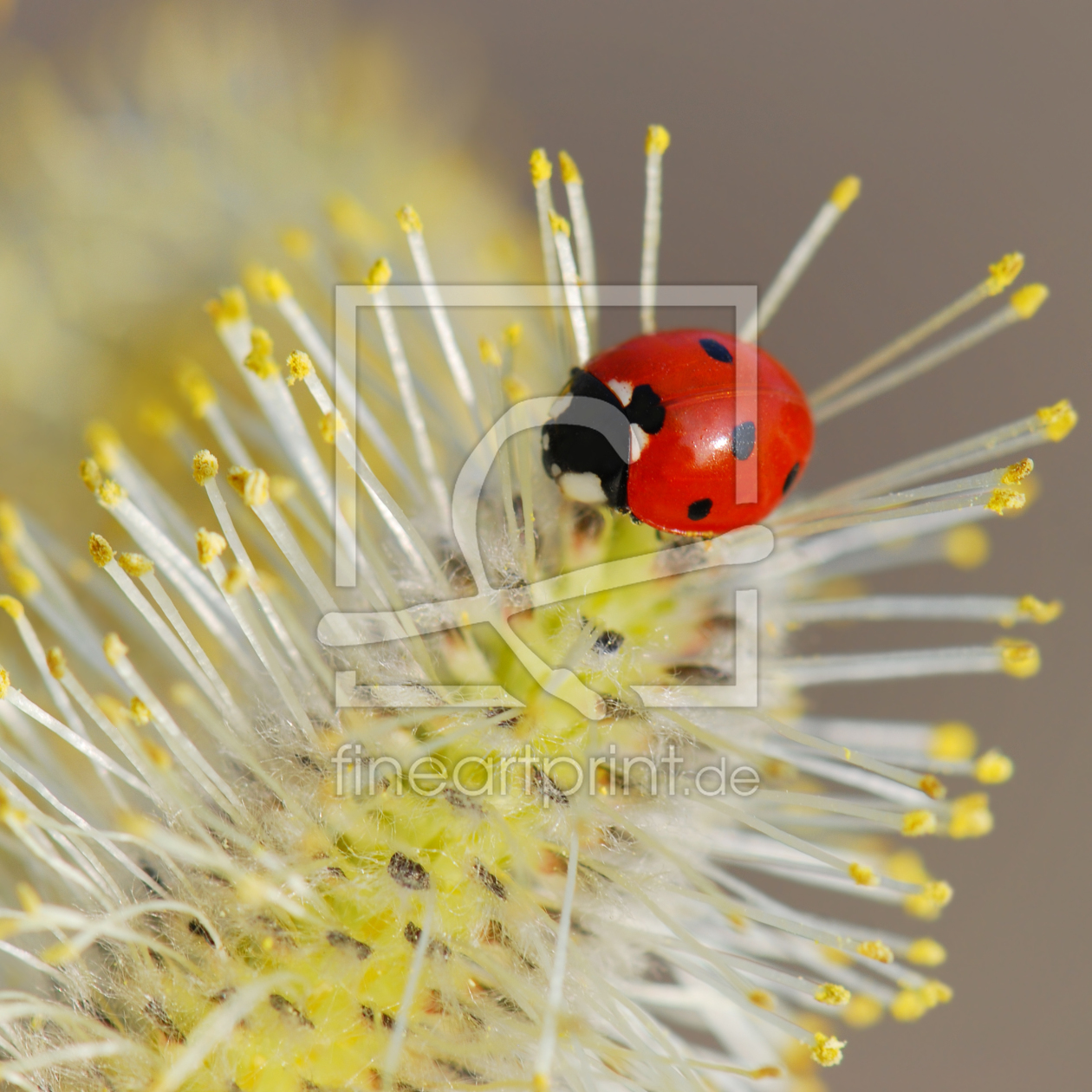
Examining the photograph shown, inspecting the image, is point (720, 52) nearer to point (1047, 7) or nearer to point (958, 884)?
point (1047, 7)

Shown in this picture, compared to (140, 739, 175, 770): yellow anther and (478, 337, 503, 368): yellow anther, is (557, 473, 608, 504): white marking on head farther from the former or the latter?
(140, 739, 175, 770): yellow anther

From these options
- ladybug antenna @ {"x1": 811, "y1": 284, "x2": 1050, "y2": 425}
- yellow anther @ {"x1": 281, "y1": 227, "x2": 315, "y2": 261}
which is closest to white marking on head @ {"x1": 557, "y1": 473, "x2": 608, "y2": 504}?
ladybug antenna @ {"x1": 811, "y1": 284, "x2": 1050, "y2": 425}

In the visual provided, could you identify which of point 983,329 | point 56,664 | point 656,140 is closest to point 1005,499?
point 983,329

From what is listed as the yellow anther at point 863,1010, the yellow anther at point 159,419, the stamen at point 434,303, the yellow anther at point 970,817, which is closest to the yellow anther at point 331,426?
the stamen at point 434,303

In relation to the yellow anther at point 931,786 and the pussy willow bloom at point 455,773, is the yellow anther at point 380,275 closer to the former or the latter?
the pussy willow bloom at point 455,773

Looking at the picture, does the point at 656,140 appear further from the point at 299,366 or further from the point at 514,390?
the point at 299,366
